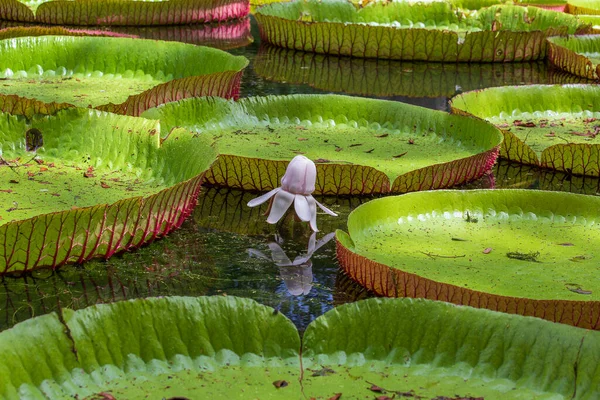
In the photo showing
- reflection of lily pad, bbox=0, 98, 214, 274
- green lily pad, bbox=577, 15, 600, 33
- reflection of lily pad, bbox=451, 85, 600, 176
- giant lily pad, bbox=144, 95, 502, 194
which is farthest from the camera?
green lily pad, bbox=577, 15, 600, 33

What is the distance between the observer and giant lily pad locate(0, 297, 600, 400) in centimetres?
229

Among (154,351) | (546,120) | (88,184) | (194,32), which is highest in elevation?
(154,351)

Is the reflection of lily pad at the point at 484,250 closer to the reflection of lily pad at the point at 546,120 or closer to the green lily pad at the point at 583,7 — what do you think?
the reflection of lily pad at the point at 546,120

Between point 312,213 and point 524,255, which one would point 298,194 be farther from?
point 524,255

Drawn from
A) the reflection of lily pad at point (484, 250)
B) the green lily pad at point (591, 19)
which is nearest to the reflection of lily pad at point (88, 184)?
the reflection of lily pad at point (484, 250)

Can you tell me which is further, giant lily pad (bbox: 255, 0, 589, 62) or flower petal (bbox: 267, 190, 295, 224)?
giant lily pad (bbox: 255, 0, 589, 62)

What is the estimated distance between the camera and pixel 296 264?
3.31 meters

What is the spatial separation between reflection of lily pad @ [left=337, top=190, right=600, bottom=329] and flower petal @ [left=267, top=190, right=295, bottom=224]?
9.7 inches

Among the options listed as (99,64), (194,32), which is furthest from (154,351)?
(194,32)

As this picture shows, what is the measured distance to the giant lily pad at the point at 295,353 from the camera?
2.29m

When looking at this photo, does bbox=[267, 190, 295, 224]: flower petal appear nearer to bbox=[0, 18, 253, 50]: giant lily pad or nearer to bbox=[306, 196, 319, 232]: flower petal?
bbox=[306, 196, 319, 232]: flower petal

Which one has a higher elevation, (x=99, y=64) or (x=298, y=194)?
(x=298, y=194)

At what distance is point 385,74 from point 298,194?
3.40 metres

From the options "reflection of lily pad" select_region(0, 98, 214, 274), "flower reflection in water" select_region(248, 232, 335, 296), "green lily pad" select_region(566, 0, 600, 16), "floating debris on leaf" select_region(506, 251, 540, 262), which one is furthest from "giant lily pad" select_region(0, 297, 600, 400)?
"green lily pad" select_region(566, 0, 600, 16)
